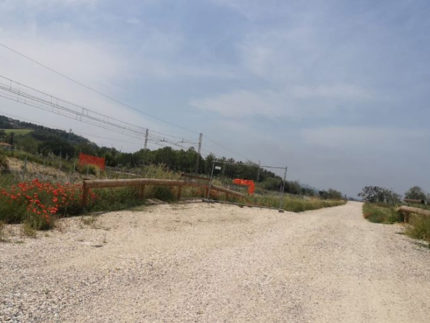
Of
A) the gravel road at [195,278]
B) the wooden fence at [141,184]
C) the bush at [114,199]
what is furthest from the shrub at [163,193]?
the gravel road at [195,278]

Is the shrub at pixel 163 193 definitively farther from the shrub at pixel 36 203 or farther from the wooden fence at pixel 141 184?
the shrub at pixel 36 203

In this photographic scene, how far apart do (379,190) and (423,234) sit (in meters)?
66.7

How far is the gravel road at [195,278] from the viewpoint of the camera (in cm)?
370

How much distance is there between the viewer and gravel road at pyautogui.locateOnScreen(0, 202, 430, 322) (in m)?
3.70

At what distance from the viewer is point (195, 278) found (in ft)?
16.1

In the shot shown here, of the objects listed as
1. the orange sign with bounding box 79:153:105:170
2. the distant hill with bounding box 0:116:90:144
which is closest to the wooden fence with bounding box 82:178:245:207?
the orange sign with bounding box 79:153:105:170

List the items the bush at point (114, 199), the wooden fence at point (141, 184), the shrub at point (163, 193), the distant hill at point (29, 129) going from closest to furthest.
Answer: the wooden fence at point (141, 184)
the bush at point (114, 199)
the shrub at point (163, 193)
the distant hill at point (29, 129)

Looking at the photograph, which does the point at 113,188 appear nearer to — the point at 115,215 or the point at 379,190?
the point at 115,215

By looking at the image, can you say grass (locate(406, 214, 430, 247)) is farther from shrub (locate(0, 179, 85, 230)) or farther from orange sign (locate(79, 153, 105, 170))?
orange sign (locate(79, 153, 105, 170))

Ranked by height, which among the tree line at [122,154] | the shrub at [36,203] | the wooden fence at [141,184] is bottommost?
the shrub at [36,203]

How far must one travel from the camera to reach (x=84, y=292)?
12.9 ft

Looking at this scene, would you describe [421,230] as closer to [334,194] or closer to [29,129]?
[29,129]

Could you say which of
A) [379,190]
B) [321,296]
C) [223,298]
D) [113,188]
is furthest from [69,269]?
[379,190]

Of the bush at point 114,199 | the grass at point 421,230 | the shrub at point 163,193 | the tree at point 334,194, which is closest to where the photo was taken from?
the bush at point 114,199
